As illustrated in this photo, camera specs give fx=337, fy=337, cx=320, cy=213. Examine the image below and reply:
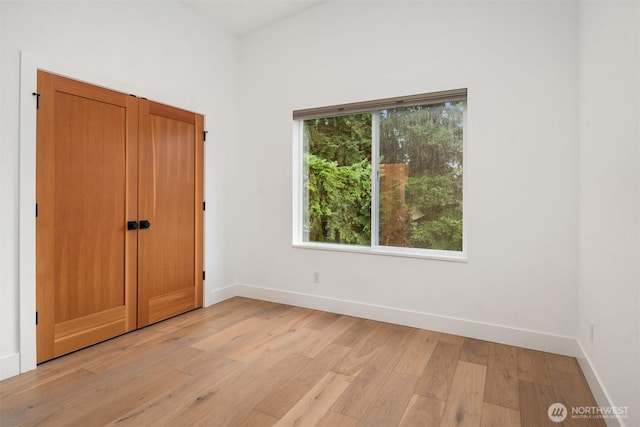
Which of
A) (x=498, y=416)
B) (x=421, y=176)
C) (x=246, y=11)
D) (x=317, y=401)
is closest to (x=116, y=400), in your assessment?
(x=317, y=401)

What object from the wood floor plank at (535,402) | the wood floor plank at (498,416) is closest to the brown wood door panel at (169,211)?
the wood floor plank at (498,416)

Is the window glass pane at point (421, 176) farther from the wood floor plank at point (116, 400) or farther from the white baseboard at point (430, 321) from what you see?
the wood floor plank at point (116, 400)

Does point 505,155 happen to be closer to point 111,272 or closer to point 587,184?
point 587,184

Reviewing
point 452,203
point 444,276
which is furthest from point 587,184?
point 444,276

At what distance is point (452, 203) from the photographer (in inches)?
123

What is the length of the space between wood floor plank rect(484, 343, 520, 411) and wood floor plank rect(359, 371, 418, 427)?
1.52 feet

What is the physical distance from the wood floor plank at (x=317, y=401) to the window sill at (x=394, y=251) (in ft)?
4.38

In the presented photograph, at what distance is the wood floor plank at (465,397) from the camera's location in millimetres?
1828

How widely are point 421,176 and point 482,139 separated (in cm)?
62

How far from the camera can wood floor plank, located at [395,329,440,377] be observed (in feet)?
7.82

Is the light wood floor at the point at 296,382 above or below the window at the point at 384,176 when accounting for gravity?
below

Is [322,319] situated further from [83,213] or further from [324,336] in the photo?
[83,213]

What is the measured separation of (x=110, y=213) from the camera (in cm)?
288

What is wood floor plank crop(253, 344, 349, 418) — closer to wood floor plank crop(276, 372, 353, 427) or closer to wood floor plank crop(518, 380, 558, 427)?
wood floor plank crop(276, 372, 353, 427)
